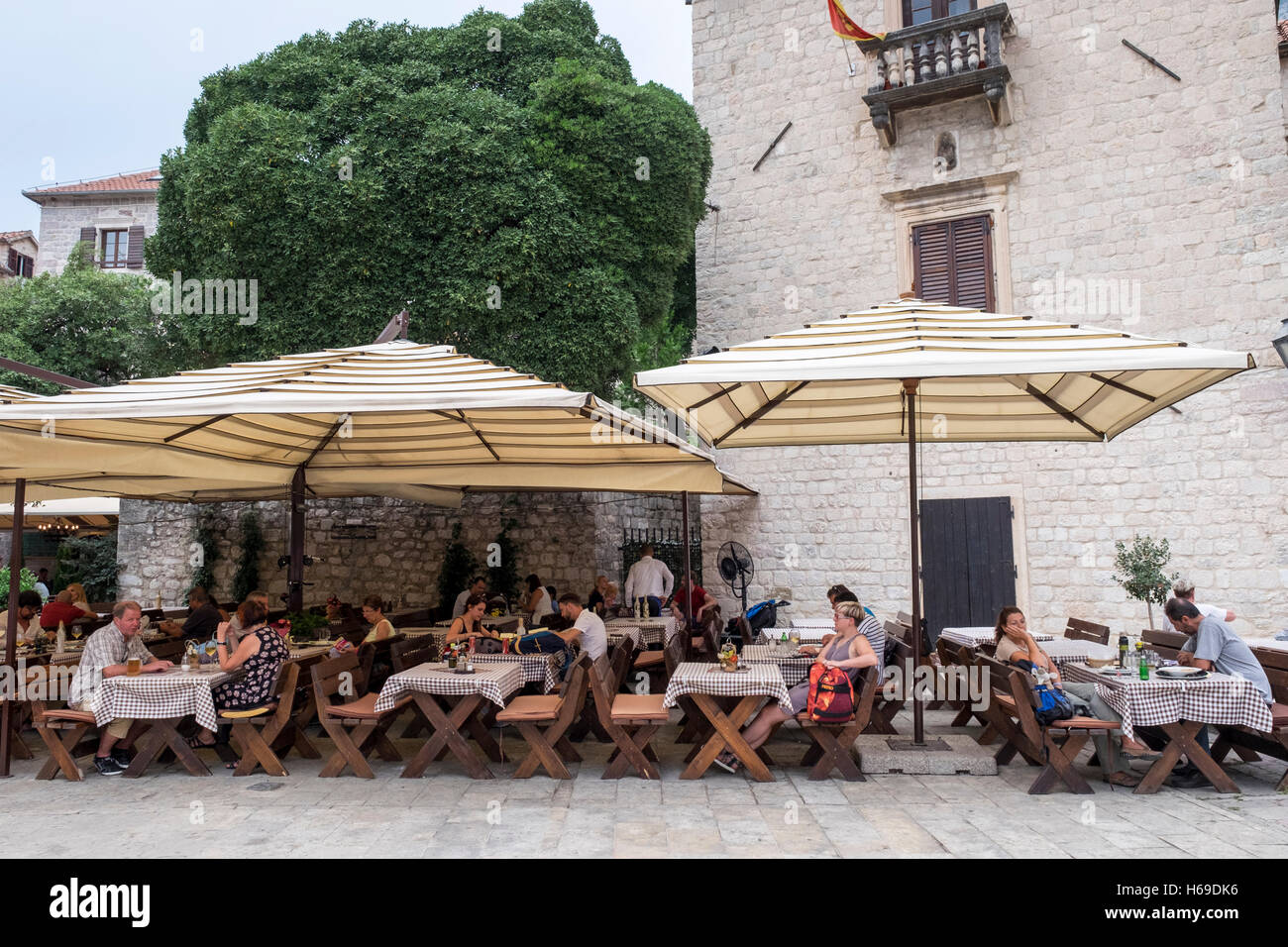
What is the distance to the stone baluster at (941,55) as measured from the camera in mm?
12562

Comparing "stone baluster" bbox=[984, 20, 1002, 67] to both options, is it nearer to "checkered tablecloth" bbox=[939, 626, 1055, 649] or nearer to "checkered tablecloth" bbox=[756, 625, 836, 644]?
"checkered tablecloth" bbox=[939, 626, 1055, 649]

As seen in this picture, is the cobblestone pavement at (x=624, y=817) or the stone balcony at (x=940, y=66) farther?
the stone balcony at (x=940, y=66)

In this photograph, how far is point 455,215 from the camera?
478 inches

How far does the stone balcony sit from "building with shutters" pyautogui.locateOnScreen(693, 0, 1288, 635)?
0.04 meters

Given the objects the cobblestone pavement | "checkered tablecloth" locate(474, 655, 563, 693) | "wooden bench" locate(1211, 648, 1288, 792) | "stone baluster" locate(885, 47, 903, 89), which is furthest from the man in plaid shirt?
"stone baluster" locate(885, 47, 903, 89)

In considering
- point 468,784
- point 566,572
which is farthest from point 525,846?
point 566,572

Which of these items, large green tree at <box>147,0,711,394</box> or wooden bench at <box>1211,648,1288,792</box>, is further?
large green tree at <box>147,0,711,394</box>

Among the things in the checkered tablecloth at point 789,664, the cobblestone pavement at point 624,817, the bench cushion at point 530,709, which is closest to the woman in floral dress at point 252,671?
the cobblestone pavement at point 624,817

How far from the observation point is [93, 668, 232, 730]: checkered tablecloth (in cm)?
595

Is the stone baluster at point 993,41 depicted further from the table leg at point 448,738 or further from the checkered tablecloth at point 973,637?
the table leg at point 448,738

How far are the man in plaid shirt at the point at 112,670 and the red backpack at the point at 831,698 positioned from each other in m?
4.63

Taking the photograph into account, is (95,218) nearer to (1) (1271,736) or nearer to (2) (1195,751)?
(2) (1195,751)

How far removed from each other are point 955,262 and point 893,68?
9.85ft

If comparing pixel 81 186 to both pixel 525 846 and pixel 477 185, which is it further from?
pixel 525 846
